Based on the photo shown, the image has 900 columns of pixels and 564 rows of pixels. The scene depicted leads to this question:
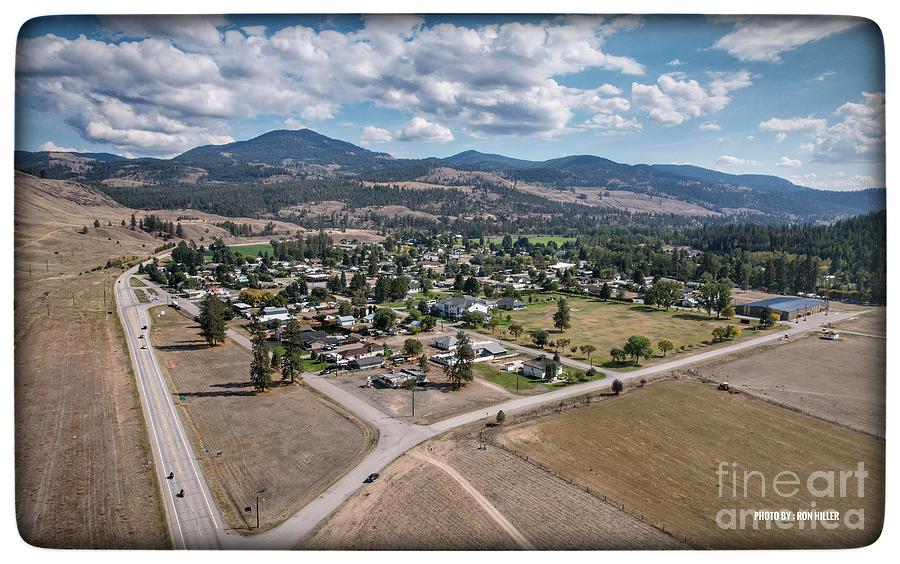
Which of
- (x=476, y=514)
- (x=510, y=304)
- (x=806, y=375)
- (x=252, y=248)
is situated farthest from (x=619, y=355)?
(x=252, y=248)

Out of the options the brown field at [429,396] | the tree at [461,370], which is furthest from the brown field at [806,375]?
the tree at [461,370]

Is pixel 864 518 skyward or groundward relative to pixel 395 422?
skyward

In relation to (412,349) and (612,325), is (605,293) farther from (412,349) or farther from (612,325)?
(412,349)

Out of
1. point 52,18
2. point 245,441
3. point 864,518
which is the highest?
point 52,18

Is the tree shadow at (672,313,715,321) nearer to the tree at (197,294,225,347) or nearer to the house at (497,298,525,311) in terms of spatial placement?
the house at (497,298,525,311)

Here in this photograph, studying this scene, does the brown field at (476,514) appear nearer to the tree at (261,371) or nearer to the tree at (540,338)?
the tree at (261,371)

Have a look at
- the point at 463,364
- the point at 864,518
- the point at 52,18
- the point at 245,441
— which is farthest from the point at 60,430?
the point at 864,518

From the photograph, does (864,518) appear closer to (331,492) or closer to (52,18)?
(331,492)

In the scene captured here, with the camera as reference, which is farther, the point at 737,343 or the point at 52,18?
the point at 737,343
